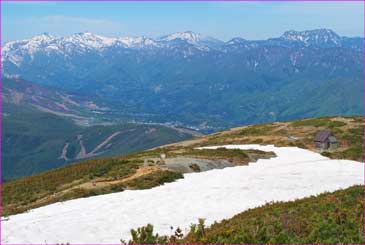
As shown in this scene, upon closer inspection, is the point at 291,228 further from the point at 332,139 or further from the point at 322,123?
the point at 322,123

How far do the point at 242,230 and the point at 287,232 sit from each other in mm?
1785

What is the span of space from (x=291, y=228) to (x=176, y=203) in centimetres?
1235

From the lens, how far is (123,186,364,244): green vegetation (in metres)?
16.4

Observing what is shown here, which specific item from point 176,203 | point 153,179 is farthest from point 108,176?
point 176,203

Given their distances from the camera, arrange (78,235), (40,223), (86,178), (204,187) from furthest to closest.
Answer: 1. (86,178)
2. (204,187)
3. (40,223)
4. (78,235)

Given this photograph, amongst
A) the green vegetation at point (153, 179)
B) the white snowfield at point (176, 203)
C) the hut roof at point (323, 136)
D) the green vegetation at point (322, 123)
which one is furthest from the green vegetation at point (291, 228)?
the green vegetation at point (322, 123)

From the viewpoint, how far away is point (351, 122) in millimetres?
76000

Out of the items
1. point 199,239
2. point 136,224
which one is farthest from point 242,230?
point 136,224

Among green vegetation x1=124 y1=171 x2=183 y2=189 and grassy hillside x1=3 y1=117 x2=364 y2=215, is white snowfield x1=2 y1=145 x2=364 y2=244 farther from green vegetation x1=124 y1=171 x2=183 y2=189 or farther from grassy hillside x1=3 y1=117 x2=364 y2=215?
grassy hillside x1=3 y1=117 x2=364 y2=215

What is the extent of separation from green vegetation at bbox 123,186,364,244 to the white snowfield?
457 cm

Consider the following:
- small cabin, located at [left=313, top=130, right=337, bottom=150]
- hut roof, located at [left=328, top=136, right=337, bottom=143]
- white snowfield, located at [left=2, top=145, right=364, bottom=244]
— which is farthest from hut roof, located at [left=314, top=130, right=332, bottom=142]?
white snowfield, located at [left=2, top=145, right=364, bottom=244]

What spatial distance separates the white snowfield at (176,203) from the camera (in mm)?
23406

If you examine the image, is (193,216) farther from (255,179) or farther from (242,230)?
(255,179)

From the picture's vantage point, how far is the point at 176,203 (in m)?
29.9
